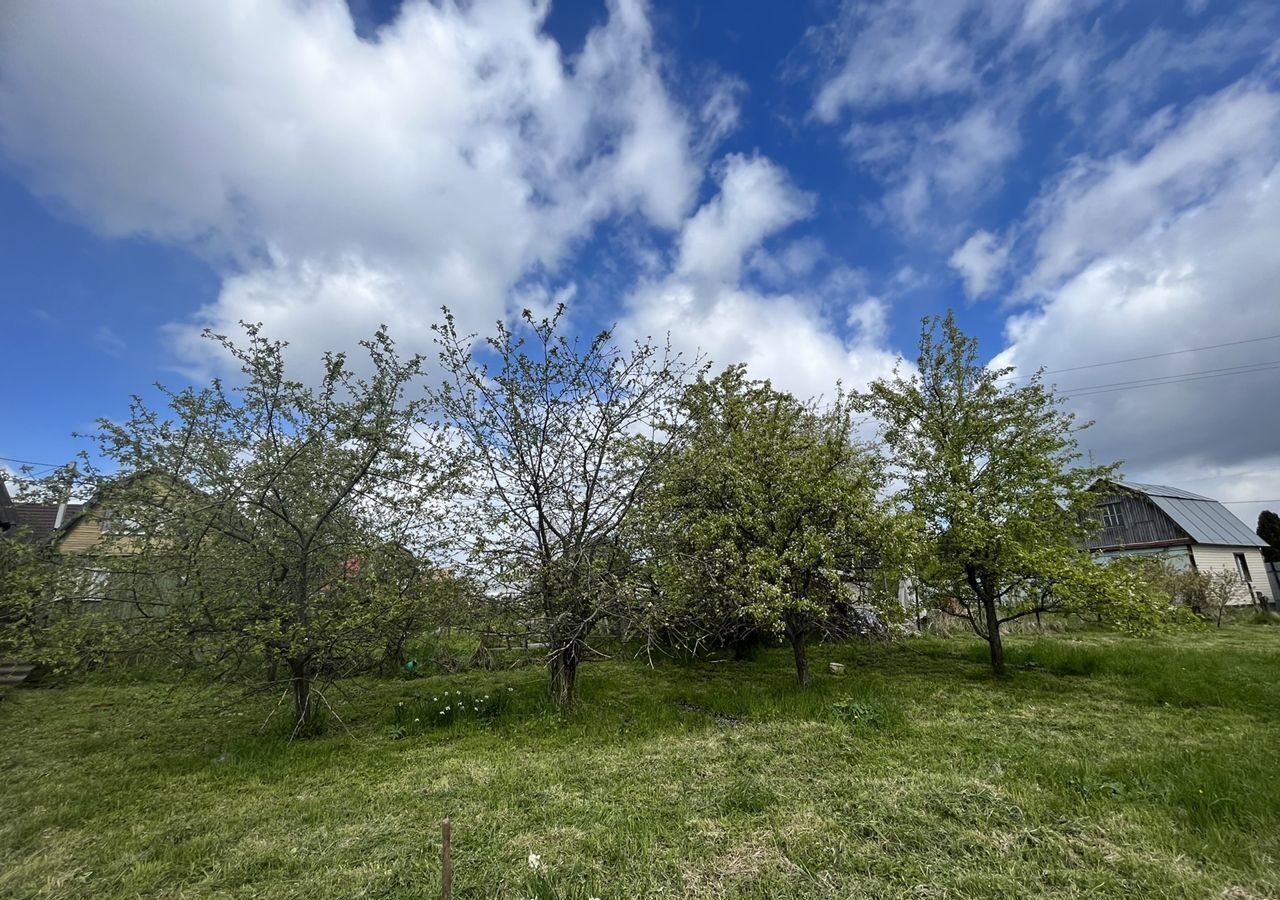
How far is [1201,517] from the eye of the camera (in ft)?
83.0

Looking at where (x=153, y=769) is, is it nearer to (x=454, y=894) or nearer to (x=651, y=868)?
(x=454, y=894)

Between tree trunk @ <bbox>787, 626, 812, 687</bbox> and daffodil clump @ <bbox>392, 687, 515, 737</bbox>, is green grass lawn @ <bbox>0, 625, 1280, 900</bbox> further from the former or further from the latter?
tree trunk @ <bbox>787, 626, 812, 687</bbox>

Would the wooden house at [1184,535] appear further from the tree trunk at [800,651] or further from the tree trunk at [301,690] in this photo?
the tree trunk at [301,690]

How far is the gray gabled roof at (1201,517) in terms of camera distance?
23.8m

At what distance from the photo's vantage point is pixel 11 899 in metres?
3.30

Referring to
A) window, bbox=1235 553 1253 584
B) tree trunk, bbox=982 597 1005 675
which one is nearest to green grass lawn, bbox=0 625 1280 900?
tree trunk, bbox=982 597 1005 675

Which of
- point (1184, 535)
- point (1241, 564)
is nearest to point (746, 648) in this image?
point (1184, 535)

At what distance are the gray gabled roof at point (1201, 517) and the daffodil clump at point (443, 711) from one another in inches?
1060

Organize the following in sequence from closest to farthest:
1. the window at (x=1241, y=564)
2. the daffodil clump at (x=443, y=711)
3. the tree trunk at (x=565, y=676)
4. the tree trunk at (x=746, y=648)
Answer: the daffodil clump at (x=443, y=711), the tree trunk at (x=565, y=676), the tree trunk at (x=746, y=648), the window at (x=1241, y=564)

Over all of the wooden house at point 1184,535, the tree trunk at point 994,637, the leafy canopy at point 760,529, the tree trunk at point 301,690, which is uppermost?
the wooden house at point 1184,535

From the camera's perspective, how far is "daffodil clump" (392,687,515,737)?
23.0 feet

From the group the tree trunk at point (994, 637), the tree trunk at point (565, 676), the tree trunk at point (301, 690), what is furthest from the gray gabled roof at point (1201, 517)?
the tree trunk at point (301, 690)

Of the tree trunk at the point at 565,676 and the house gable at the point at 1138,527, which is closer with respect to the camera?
the tree trunk at the point at 565,676

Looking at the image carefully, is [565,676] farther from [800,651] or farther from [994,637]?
[994,637]
